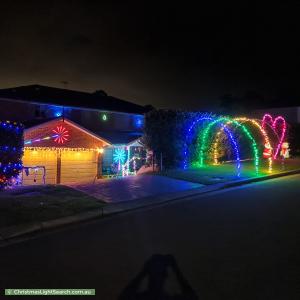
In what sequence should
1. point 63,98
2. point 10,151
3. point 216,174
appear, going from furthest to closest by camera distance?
point 63,98
point 216,174
point 10,151

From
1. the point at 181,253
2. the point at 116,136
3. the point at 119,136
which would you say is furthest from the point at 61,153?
the point at 181,253

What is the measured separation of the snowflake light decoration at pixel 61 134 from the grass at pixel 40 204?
1250cm

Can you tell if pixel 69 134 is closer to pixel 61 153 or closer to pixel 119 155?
pixel 61 153

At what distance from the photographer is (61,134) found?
25.4 meters

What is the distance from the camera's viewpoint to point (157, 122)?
20.5m

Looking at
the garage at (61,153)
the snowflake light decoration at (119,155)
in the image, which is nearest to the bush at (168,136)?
the garage at (61,153)

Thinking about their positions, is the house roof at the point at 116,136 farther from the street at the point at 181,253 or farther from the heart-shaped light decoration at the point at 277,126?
the street at the point at 181,253

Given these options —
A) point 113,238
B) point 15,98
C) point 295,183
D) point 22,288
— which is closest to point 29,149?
point 15,98

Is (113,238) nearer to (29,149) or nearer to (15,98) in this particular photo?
(29,149)

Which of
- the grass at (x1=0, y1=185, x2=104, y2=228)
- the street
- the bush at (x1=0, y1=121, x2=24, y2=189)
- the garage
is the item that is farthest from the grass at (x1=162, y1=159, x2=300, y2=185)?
the garage

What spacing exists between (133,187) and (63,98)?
61.0 feet

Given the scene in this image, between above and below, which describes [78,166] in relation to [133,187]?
above

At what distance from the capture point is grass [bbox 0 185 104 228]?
908 cm

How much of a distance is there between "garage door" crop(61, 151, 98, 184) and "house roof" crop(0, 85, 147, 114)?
3.87m
